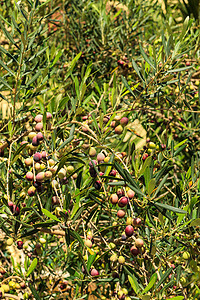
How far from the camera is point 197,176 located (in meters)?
1.05

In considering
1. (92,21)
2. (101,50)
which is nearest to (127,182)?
(101,50)

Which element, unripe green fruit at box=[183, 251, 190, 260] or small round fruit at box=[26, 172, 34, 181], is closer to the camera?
small round fruit at box=[26, 172, 34, 181]

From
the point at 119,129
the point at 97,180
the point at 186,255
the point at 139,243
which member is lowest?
the point at 186,255

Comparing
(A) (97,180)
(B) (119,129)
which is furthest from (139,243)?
(B) (119,129)

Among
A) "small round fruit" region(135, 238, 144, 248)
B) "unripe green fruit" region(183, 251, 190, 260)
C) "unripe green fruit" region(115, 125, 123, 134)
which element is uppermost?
"unripe green fruit" region(115, 125, 123, 134)

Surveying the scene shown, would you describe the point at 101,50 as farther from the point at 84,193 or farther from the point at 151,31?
the point at 84,193

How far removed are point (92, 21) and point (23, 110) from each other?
131 cm

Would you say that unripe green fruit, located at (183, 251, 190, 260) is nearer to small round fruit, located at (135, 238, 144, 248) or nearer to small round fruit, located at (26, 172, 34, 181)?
small round fruit, located at (135, 238, 144, 248)

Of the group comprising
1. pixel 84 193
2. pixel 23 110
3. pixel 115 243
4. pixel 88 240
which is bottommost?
pixel 115 243

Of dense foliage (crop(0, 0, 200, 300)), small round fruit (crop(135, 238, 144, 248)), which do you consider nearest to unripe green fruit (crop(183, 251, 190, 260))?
dense foliage (crop(0, 0, 200, 300))

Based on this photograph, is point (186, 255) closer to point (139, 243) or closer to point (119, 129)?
point (139, 243)

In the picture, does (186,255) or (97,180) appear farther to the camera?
(186,255)

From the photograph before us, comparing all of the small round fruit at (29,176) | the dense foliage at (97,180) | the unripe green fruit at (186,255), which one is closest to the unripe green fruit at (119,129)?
the dense foliage at (97,180)

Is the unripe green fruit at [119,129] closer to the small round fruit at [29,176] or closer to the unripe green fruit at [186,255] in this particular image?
the small round fruit at [29,176]
